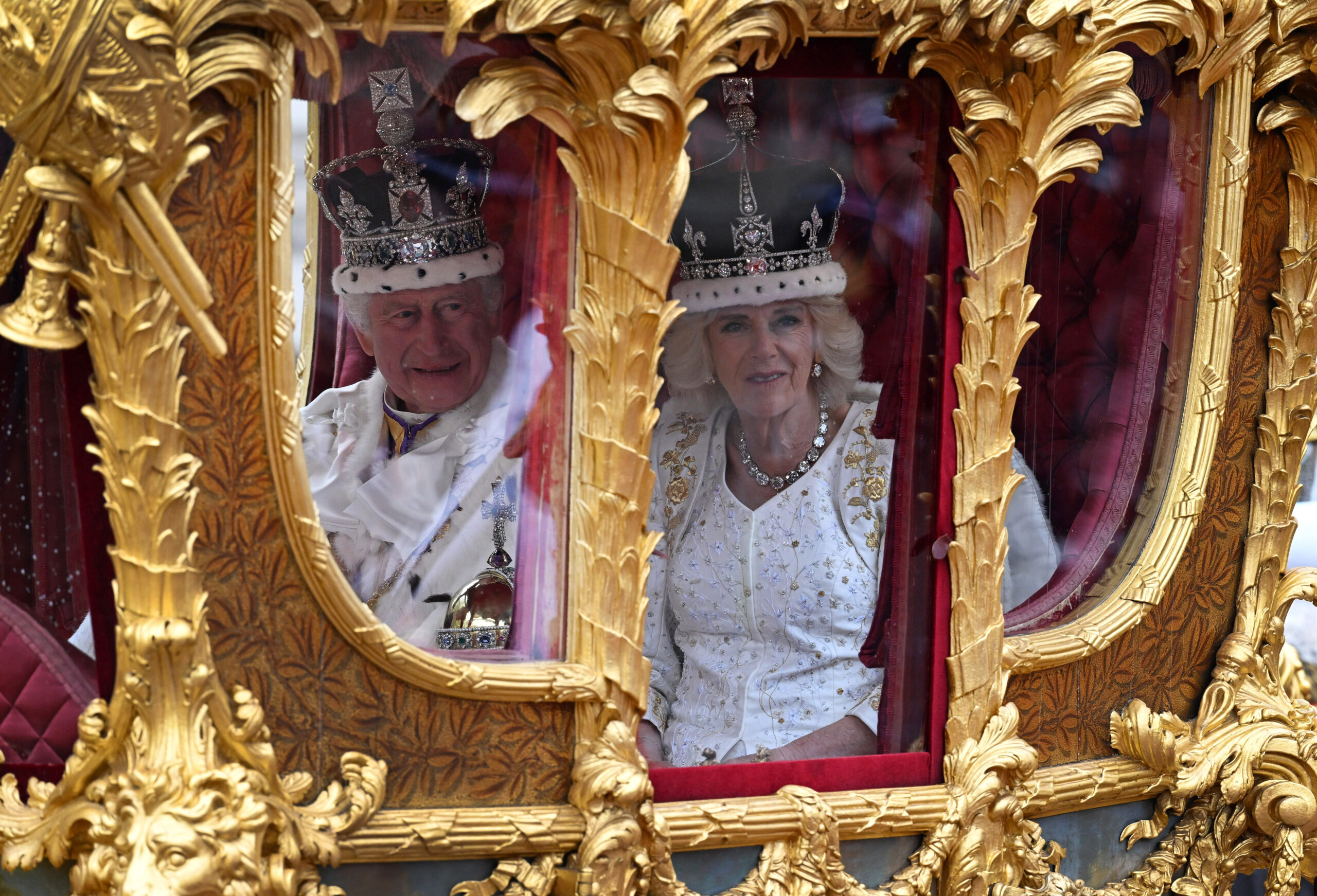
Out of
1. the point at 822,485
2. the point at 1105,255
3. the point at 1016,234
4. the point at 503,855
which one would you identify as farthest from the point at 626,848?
the point at 1105,255

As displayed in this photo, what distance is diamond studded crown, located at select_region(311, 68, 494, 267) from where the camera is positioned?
237 centimetres

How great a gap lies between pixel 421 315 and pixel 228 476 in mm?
509

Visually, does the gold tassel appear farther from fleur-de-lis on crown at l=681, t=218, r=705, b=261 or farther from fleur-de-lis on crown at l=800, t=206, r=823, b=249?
fleur-de-lis on crown at l=800, t=206, r=823, b=249

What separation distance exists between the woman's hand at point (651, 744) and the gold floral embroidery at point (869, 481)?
470mm

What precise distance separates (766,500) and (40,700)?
118cm

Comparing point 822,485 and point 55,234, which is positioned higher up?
point 55,234

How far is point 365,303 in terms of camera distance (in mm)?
2662

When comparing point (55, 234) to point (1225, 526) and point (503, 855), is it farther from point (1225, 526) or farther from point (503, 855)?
point (1225, 526)

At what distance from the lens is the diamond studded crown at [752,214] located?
99.3 inches

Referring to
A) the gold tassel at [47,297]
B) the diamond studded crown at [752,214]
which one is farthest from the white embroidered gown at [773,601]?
the gold tassel at [47,297]

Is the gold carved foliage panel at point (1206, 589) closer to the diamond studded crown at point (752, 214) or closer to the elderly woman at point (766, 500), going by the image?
the elderly woman at point (766, 500)

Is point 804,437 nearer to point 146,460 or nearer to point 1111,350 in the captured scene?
point 1111,350

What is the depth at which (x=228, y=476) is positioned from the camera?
2.22 meters

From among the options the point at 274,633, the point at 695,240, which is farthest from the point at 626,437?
the point at 274,633
